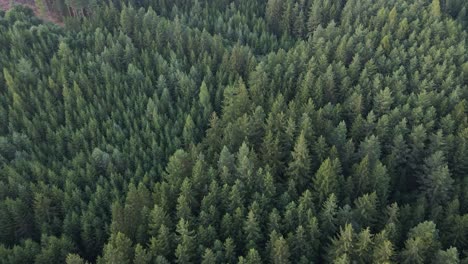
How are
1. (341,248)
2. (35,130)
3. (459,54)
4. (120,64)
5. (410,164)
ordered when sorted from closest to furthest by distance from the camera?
A: (341,248) → (410,164) → (35,130) → (459,54) → (120,64)

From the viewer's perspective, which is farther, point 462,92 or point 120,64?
point 120,64

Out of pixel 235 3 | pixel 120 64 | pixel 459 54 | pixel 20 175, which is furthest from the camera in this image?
pixel 235 3

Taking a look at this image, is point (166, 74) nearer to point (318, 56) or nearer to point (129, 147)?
point (129, 147)

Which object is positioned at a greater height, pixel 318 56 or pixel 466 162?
pixel 318 56

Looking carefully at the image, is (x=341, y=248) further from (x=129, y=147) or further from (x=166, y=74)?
(x=166, y=74)

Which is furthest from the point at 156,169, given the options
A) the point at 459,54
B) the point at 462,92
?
the point at 459,54

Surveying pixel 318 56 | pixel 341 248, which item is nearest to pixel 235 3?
pixel 318 56
